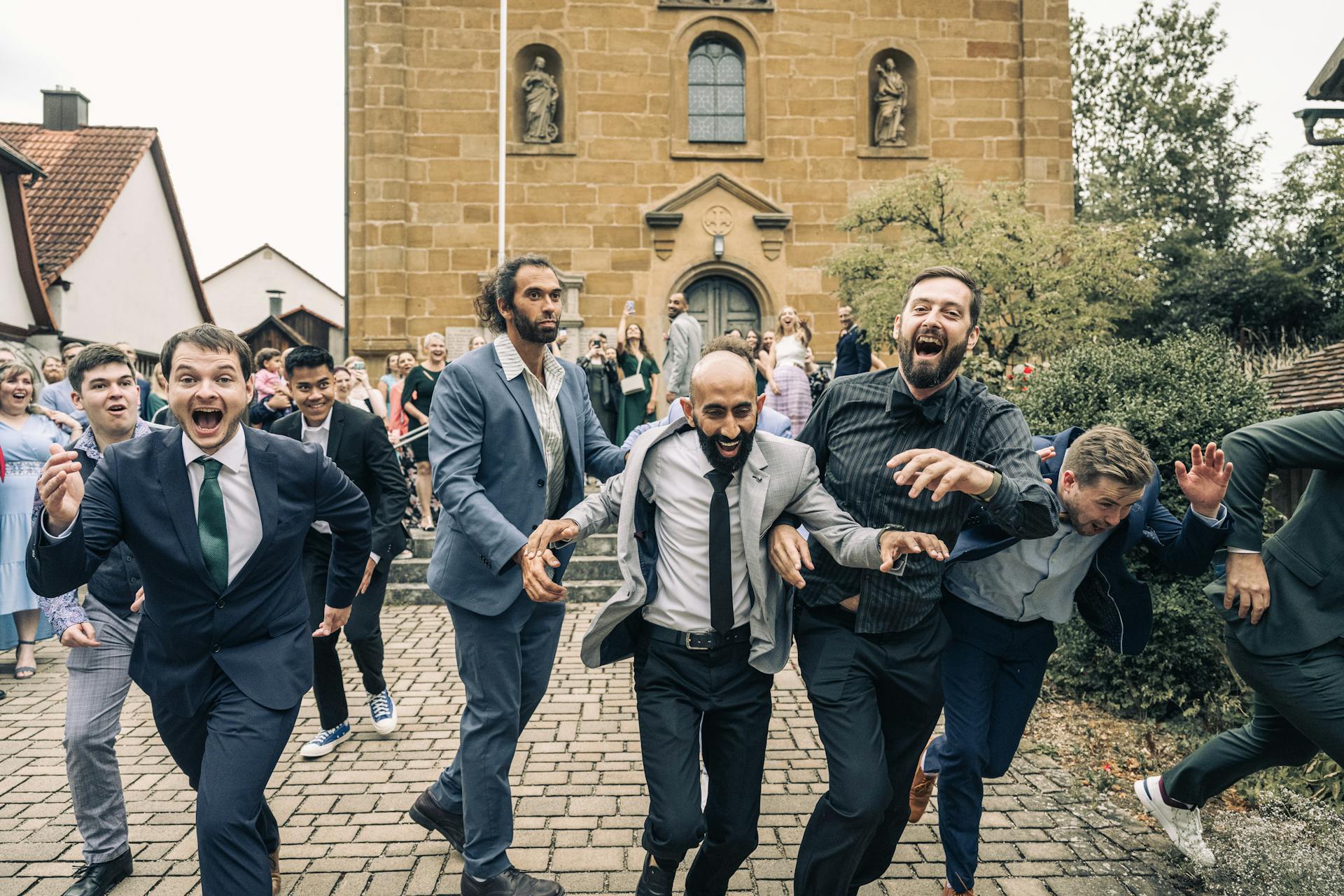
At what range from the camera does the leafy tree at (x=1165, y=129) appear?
32.5m

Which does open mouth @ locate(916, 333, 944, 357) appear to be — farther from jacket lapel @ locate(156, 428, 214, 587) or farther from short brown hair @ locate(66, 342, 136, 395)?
short brown hair @ locate(66, 342, 136, 395)

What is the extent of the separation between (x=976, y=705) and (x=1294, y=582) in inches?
47.8

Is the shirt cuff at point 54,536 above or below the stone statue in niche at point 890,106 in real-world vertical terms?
below

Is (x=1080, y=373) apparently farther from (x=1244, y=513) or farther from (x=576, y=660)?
(x=576, y=660)

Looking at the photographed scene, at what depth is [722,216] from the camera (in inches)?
721

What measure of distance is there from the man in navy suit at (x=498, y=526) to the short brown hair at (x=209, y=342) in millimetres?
695

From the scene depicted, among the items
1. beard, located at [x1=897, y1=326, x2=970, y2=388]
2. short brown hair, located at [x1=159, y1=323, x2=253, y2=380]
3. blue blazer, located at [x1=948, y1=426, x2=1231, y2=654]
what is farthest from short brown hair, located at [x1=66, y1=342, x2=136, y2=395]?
blue blazer, located at [x1=948, y1=426, x2=1231, y2=654]

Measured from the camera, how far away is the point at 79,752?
3.91m

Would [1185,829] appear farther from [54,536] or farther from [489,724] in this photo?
[54,536]

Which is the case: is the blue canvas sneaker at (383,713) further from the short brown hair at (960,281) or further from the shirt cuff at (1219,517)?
the shirt cuff at (1219,517)

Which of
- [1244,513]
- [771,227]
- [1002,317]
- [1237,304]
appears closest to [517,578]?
[1244,513]

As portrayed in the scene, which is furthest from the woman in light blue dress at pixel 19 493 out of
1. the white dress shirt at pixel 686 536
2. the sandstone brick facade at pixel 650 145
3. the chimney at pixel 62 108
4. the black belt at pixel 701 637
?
the chimney at pixel 62 108

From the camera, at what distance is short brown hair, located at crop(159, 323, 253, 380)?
10.9ft

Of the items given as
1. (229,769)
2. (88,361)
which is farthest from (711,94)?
(229,769)
